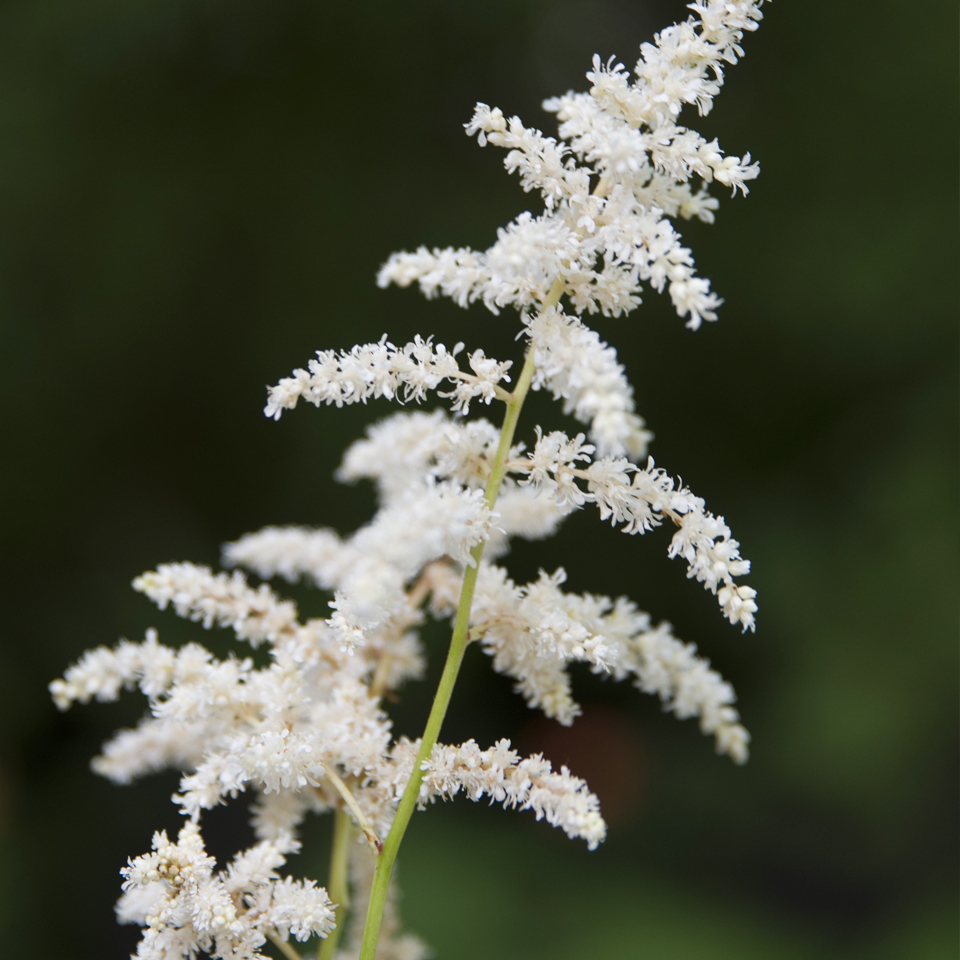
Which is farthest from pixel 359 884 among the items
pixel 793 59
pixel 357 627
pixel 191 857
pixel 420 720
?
pixel 793 59

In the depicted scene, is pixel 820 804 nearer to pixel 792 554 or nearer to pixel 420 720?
pixel 792 554

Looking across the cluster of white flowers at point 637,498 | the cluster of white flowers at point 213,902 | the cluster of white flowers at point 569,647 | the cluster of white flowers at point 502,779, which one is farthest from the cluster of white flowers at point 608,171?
the cluster of white flowers at point 213,902

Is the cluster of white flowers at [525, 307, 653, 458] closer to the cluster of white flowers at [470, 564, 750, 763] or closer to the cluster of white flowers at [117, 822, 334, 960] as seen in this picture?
the cluster of white flowers at [470, 564, 750, 763]

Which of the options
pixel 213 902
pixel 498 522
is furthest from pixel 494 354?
pixel 213 902

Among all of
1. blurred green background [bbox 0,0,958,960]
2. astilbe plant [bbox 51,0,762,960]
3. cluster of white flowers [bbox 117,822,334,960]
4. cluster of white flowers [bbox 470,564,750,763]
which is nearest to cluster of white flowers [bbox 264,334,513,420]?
astilbe plant [bbox 51,0,762,960]

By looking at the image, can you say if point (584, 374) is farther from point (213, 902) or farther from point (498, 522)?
point (213, 902)

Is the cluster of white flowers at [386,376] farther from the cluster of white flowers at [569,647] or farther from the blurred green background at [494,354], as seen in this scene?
the blurred green background at [494,354]

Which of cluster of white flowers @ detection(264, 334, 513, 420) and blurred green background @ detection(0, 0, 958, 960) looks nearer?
cluster of white flowers @ detection(264, 334, 513, 420)
